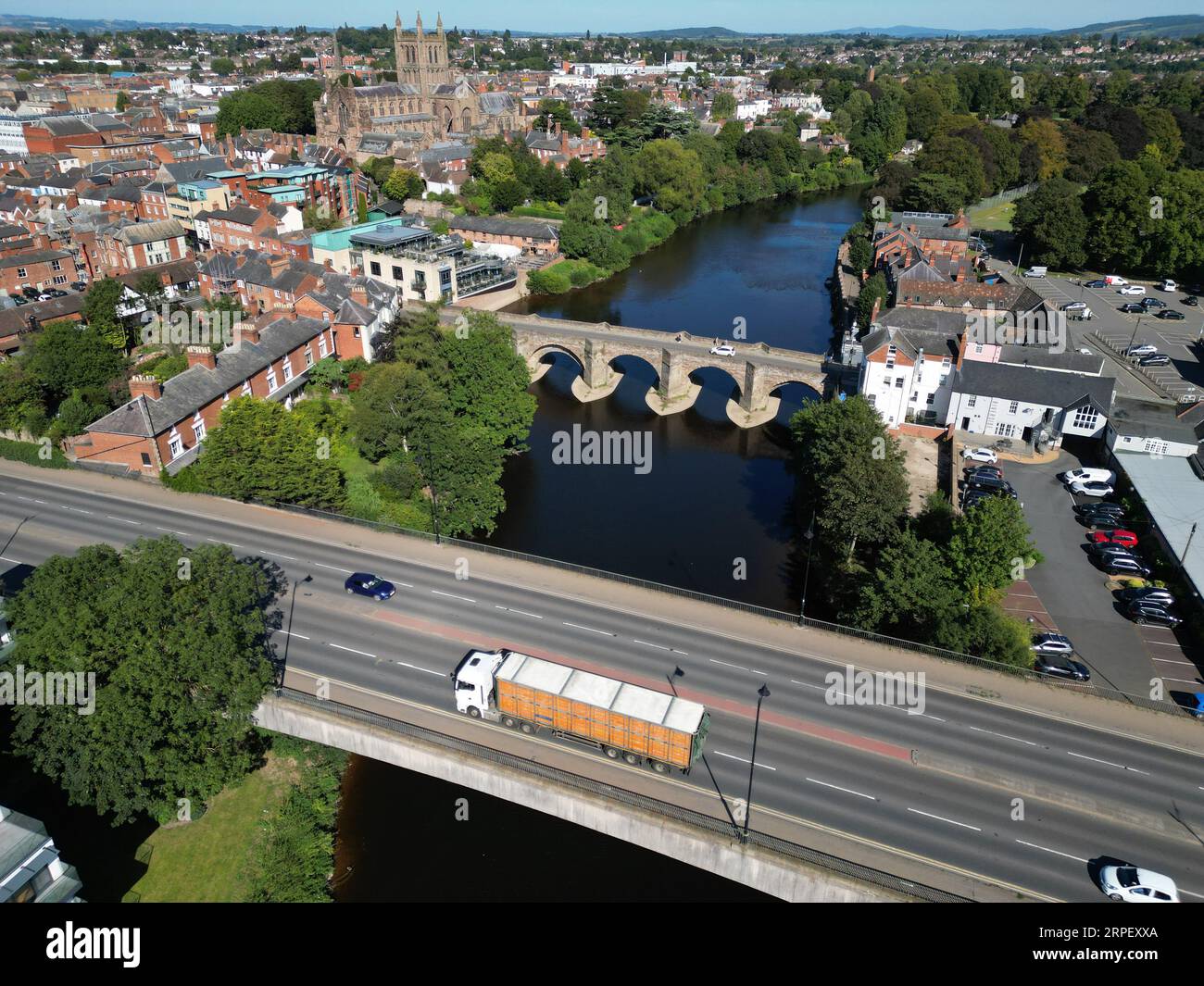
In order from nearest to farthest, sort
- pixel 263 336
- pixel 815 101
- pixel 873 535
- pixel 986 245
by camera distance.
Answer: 1. pixel 873 535
2. pixel 263 336
3. pixel 986 245
4. pixel 815 101

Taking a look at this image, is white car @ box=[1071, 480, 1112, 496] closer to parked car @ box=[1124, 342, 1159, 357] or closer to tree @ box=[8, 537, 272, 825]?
parked car @ box=[1124, 342, 1159, 357]

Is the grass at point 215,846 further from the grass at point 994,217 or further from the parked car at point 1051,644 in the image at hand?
the grass at point 994,217

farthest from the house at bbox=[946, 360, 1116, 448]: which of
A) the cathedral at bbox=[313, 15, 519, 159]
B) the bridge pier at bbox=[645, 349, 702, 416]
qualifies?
the cathedral at bbox=[313, 15, 519, 159]

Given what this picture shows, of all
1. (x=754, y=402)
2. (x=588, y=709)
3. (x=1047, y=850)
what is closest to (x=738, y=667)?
(x=588, y=709)

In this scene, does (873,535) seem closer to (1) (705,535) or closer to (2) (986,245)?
(1) (705,535)

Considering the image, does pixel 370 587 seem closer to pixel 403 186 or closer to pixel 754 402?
pixel 754 402

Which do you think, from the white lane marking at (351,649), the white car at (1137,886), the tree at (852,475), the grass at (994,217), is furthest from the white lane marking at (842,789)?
the grass at (994,217)
